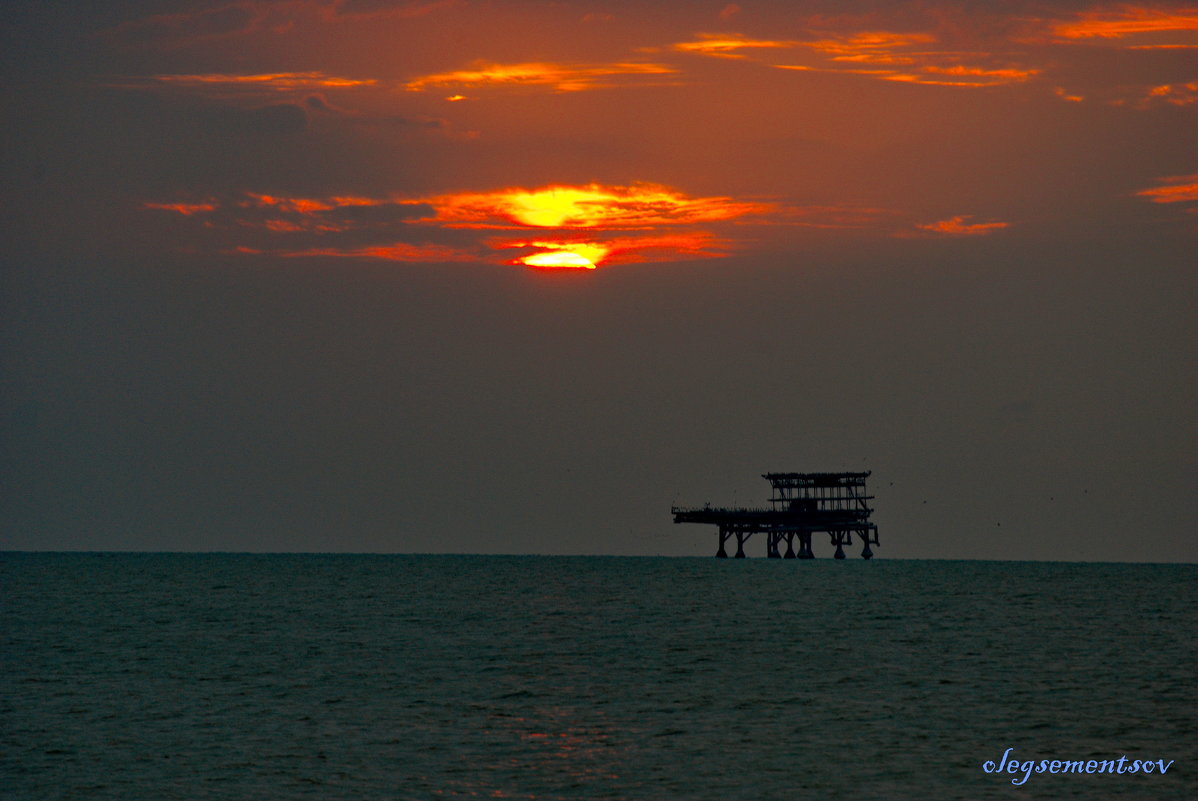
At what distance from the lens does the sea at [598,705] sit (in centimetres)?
2694

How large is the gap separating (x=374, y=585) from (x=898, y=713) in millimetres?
85031

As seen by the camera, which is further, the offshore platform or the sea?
the offshore platform

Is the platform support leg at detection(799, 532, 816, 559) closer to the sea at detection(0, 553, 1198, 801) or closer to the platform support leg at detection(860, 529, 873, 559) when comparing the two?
the platform support leg at detection(860, 529, 873, 559)

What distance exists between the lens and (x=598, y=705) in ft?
121

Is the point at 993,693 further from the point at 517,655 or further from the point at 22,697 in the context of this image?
the point at 22,697

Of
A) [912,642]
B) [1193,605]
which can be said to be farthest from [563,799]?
[1193,605]

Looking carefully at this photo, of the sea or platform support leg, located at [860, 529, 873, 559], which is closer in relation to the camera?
the sea

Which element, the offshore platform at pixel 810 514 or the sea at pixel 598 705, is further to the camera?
the offshore platform at pixel 810 514

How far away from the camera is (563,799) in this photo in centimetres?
2530

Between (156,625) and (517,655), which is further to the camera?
(156,625)

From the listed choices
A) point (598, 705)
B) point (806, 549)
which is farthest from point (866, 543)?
point (598, 705)

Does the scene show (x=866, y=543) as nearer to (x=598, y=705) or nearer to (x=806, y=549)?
(x=806, y=549)

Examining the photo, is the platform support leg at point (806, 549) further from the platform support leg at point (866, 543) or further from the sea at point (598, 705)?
the sea at point (598, 705)

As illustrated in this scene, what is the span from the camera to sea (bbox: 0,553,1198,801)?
88.4ft
